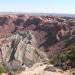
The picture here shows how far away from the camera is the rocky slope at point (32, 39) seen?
6195 centimetres

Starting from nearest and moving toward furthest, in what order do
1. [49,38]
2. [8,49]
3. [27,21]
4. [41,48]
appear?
1. [8,49]
2. [41,48]
3. [49,38]
4. [27,21]

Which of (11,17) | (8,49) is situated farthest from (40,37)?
(11,17)

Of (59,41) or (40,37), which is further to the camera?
(40,37)

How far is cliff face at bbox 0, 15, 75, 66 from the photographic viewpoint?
62312 mm

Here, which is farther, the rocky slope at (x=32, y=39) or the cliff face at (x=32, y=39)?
the cliff face at (x=32, y=39)

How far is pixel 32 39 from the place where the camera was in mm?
80125

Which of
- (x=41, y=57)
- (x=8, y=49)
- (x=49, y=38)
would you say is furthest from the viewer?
(x=49, y=38)

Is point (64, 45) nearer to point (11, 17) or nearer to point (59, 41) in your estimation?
point (59, 41)

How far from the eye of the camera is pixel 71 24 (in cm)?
8550

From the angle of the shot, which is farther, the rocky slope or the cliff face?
the cliff face

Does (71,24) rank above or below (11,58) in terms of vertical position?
above

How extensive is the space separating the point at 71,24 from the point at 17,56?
29.7 m

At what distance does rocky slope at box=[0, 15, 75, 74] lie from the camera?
62.0 metres

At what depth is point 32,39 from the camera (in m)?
80.1
